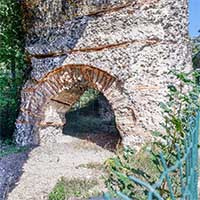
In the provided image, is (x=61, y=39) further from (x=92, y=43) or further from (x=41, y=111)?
(x=41, y=111)

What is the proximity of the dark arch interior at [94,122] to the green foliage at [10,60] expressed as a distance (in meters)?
1.28

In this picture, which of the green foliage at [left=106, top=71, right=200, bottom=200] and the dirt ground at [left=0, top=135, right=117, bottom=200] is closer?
the green foliage at [left=106, top=71, right=200, bottom=200]

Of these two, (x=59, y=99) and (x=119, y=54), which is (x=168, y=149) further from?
(x=59, y=99)

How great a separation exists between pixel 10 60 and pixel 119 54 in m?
2.91

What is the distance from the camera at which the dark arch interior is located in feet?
24.8

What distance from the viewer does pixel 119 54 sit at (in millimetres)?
6422

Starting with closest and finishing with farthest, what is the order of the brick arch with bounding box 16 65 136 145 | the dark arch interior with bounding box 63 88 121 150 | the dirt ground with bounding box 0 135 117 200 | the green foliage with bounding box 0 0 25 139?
the dirt ground with bounding box 0 135 117 200 → the brick arch with bounding box 16 65 136 145 → the dark arch interior with bounding box 63 88 121 150 → the green foliage with bounding box 0 0 25 139

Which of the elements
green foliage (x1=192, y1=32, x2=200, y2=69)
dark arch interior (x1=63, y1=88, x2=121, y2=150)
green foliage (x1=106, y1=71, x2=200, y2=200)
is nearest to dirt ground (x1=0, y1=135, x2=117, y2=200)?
dark arch interior (x1=63, y1=88, x2=121, y2=150)

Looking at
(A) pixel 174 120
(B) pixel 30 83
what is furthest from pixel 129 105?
(A) pixel 174 120

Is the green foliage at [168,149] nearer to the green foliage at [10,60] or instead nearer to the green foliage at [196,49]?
the green foliage at [10,60]

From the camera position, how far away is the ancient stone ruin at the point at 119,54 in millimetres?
6297

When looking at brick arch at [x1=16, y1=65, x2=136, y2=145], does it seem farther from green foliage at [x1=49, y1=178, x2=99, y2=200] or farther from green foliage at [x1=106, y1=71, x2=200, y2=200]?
green foliage at [x1=106, y1=71, x2=200, y2=200]

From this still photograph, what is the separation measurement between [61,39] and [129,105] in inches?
70.7

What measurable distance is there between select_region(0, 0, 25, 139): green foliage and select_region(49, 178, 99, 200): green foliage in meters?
3.30
